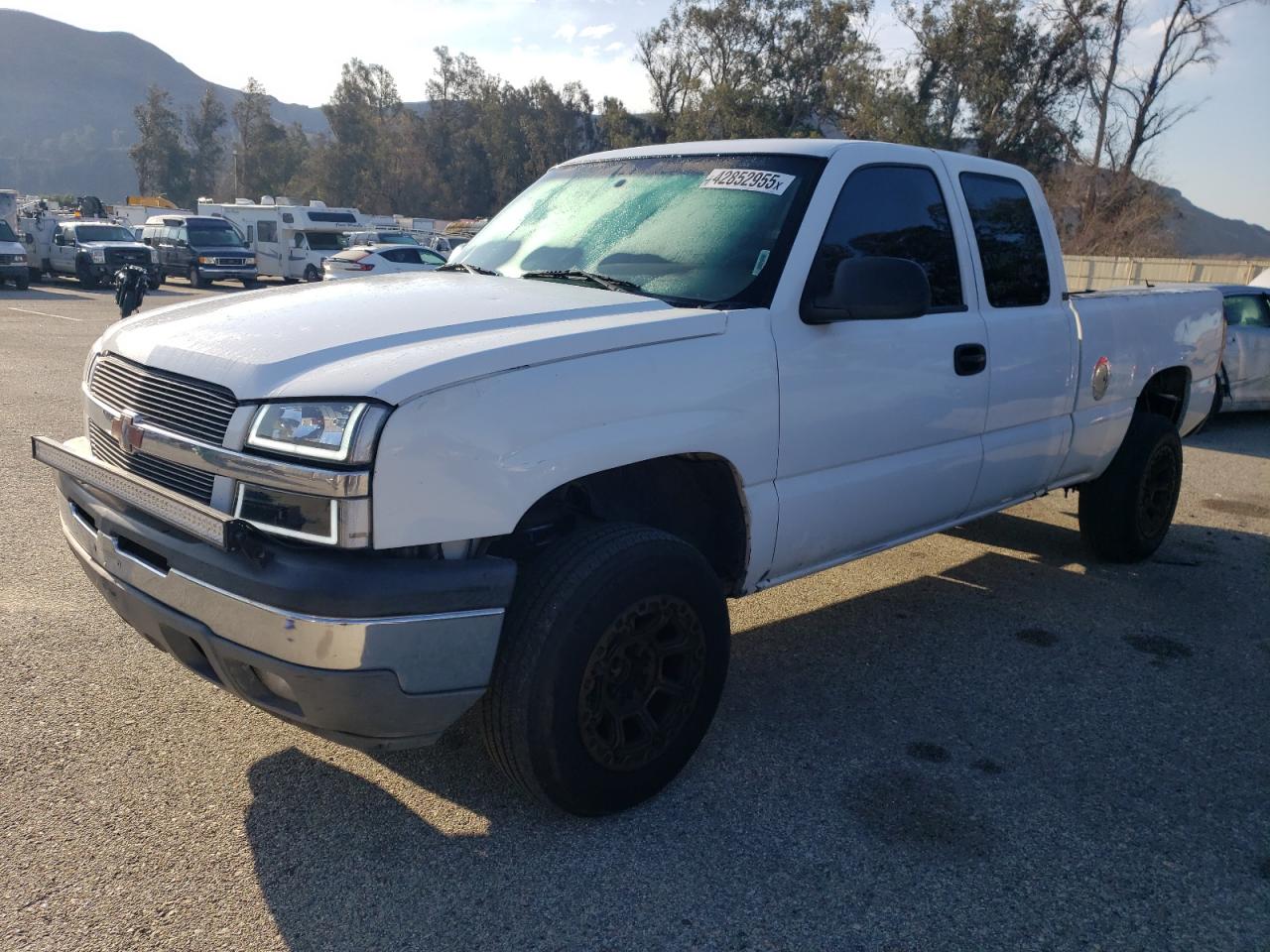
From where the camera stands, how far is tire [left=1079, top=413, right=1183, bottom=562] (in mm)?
5629

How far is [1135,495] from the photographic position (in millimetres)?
5656

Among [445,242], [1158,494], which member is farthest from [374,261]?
[1158,494]

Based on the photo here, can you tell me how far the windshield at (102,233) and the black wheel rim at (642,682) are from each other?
29922 millimetres

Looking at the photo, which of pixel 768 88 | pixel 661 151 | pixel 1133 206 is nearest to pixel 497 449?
pixel 661 151

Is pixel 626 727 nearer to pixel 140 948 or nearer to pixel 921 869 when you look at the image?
pixel 921 869

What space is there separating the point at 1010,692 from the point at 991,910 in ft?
5.07

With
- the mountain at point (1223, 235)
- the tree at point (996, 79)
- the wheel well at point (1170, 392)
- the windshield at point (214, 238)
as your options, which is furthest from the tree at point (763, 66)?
the mountain at point (1223, 235)

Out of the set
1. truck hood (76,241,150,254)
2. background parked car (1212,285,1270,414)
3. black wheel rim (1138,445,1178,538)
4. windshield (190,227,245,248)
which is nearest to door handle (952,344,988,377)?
black wheel rim (1138,445,1178,538)

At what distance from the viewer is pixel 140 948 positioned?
2.49 m

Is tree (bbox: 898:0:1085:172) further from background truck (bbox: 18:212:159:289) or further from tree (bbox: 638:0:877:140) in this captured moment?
background truck (bbox: 18:212:159:289)

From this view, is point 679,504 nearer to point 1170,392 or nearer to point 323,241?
point 1170,392

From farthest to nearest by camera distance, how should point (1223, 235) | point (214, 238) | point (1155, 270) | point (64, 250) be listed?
point (1223, 235) → point (214, 238) → point (64, 250) → point (1155, 270)

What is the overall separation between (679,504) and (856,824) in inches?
45.8

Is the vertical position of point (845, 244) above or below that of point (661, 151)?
below
